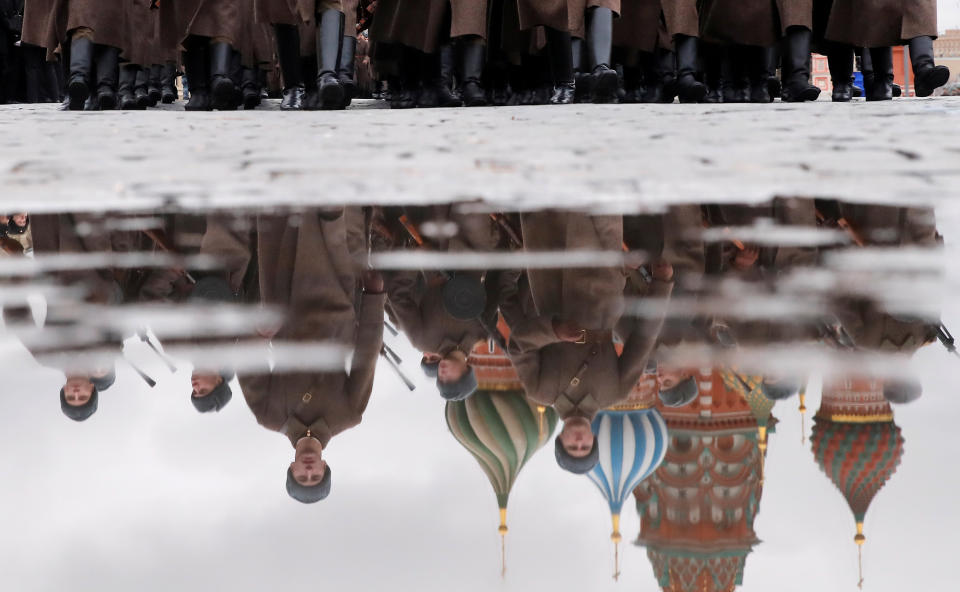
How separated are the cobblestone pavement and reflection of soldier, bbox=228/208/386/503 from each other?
2.11ft

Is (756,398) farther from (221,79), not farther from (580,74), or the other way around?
(221,79)

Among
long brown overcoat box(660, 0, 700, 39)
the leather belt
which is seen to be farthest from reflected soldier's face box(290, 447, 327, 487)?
long brown overcoat box(660, 0, 700, 39)

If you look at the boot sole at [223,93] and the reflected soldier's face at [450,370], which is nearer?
the reflected soldier's face at [450,370]

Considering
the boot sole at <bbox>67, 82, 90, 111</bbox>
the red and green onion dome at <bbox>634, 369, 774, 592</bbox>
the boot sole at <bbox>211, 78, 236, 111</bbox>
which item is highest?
the boot sole at <bbox>67, 82, 90, 111</bbox>

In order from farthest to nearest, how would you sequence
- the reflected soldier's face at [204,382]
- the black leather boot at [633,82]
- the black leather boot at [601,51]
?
the black leather boot at [633,82], the black leather boot at [601,51], the reflected soldier's face at [204,382]

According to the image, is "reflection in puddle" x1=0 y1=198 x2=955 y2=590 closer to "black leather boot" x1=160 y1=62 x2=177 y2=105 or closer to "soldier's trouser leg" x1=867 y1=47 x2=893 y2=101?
"soldier's trouser leg" x1=867 y1=47 x2=893 y2=101

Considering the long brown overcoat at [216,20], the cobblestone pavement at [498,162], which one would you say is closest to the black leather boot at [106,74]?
the long brown overcoat at [216,20]

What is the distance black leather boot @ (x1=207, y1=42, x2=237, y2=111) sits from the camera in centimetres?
965

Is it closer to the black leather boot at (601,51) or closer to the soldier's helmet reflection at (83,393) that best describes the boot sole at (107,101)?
the black leather boot at (601,51)

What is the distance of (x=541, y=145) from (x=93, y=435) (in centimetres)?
375

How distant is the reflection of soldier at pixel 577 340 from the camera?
3.91 ft

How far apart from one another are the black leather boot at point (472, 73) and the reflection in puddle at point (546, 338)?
732 centimetres

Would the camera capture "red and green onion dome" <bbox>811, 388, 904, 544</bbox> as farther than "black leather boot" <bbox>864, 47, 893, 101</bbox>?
No

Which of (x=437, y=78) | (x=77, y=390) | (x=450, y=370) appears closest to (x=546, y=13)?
(x=437, y=78)
